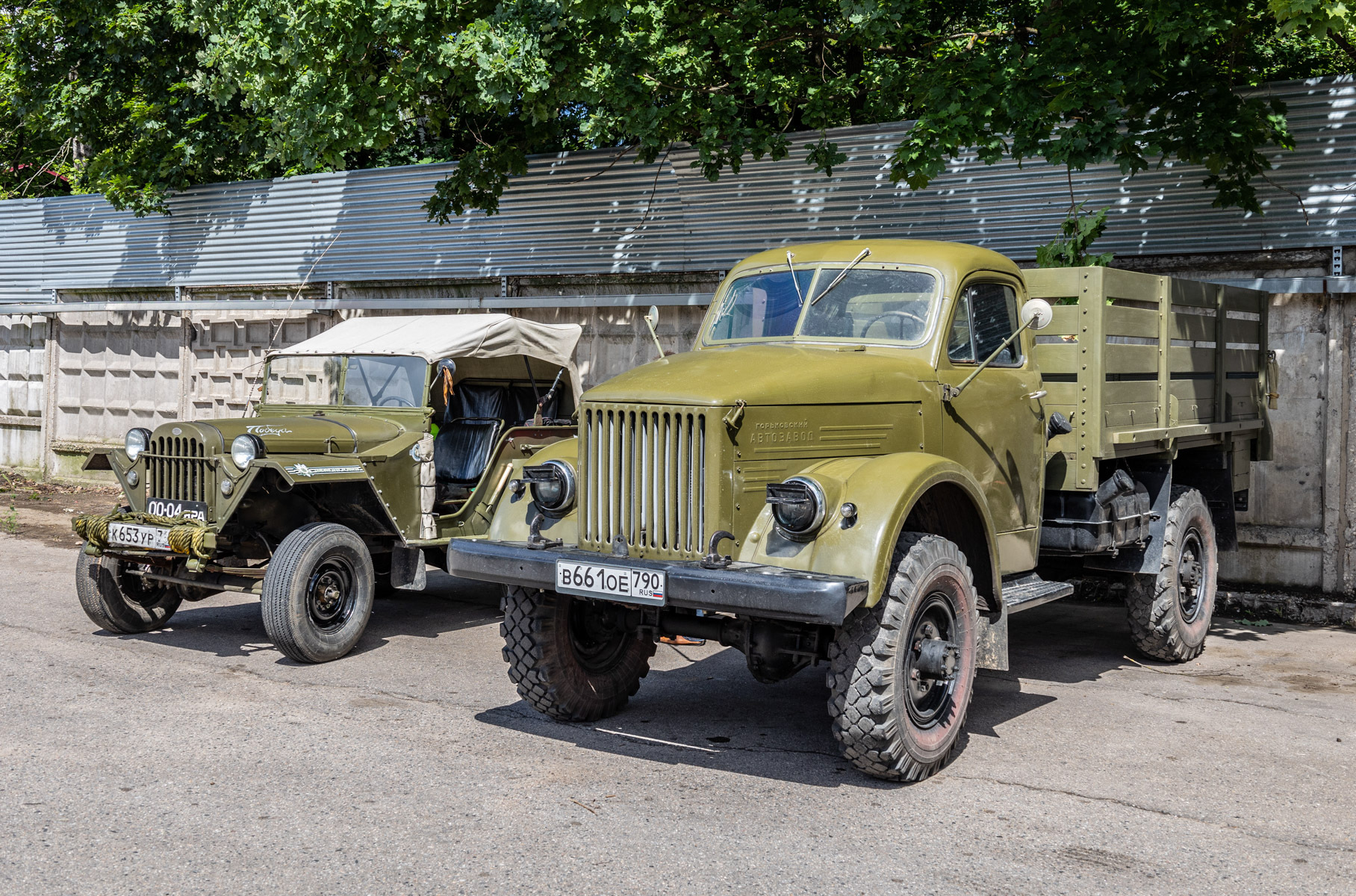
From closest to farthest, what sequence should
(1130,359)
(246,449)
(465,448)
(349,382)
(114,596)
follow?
(1130,359), (246,449), (114,596), (349,382), (465,448)

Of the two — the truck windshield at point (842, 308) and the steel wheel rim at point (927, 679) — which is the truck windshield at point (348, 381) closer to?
the truck windshield at point (842, 308)

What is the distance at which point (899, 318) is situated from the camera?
6035mm

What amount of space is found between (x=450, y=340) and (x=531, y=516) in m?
3.24

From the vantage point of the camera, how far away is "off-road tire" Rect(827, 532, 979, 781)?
16.1 ft

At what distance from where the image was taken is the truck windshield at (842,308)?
603 cm

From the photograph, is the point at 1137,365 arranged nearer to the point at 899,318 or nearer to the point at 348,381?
the point at 899,318

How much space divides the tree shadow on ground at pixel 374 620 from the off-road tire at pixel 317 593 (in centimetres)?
24

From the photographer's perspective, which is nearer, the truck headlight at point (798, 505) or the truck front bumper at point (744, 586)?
the truck front bumper at point (744, 586)

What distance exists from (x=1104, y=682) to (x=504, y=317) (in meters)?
4.80

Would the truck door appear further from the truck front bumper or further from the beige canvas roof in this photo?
the beige canvas roof

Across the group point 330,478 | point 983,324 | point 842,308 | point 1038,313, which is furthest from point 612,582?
point 330,478

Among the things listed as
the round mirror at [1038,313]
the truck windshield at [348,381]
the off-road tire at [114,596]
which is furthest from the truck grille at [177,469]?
the round mirror at [1038,313]

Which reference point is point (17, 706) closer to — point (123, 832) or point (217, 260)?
point (123, 832)

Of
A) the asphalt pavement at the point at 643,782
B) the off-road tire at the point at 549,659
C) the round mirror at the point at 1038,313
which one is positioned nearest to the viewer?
the asphalt pavement at the point at 643,782
